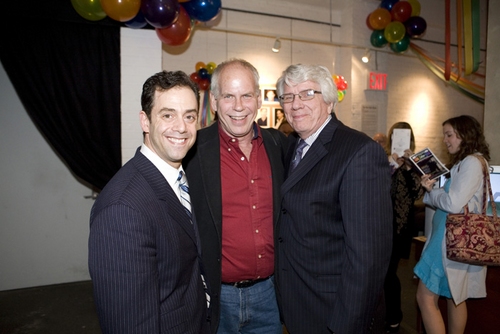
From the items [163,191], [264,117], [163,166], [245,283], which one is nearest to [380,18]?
[264,117]

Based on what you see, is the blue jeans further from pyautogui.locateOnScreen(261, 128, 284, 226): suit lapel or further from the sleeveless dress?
the sleeveless dress

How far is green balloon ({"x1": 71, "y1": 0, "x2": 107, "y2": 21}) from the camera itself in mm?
3142

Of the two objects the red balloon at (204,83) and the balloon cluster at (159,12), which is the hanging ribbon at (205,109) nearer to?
the red balloon at (204,83)

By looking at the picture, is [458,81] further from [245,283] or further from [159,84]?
[159,84]

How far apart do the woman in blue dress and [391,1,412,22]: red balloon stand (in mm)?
3210

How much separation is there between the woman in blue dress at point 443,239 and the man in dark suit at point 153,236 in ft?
6.27

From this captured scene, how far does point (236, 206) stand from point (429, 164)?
6.38 feet

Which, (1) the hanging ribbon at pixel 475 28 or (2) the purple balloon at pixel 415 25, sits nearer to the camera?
(1) the hanging ribbon at pixel 475 28

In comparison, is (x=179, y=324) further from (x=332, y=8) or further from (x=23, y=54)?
(x=332, y=8)

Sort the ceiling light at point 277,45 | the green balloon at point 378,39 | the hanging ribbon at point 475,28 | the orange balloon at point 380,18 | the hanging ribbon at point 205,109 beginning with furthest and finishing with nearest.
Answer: the green balloon at point 378,39
the orange balloon at point 380,18
the ceiling light at point 277,45
the hanging ribbon at point 205,109
the hanging ribbon at point 475,28

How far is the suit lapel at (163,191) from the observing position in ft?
3.80

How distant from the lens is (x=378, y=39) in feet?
Result: 17.9

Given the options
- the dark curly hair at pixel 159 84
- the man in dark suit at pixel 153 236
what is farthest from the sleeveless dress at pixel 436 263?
the dark curly hair at pixel 159 84

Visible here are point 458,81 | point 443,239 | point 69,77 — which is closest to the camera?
point 443,239
